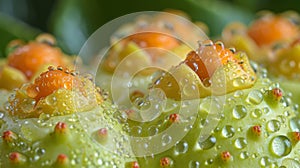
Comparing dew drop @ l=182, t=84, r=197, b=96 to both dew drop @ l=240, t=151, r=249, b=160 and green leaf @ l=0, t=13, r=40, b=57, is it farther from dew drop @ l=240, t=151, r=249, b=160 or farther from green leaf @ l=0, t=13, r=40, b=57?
green leaf @ l=0, t=13, r=40, b=57

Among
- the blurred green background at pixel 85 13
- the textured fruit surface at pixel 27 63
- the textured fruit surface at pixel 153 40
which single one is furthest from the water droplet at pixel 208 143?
the blurred green background at pixel 85 13

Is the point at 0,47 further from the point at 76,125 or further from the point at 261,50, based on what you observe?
the point at 76,125

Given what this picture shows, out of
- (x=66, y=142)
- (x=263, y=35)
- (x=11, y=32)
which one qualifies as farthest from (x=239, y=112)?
(x=11, y=32)

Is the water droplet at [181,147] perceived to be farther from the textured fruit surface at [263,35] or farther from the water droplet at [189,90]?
the textured fruit surface at [263,35]

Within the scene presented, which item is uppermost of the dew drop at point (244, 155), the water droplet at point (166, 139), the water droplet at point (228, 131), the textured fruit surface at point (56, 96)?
the textured fruit surface at point (56, 96)

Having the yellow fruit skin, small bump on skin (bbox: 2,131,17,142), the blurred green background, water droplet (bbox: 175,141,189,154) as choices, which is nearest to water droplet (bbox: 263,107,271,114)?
water droplet (bbox: 175,141,189,154)

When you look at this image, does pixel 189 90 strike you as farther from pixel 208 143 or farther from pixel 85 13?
pixel 85 13

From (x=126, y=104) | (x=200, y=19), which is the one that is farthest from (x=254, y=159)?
(x=200, y=19)
